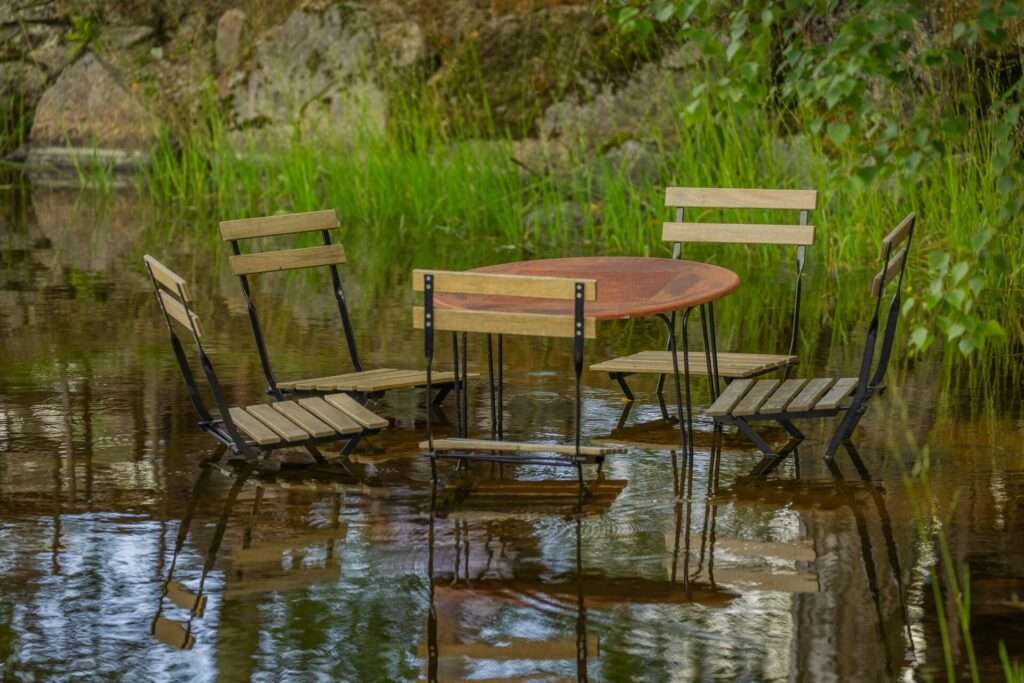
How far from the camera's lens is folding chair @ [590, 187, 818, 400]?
25.7 feet

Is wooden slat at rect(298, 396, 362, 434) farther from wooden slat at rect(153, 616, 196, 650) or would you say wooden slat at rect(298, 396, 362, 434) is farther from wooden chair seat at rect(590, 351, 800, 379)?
wooden slat at rect(153, 616, 196, 650)

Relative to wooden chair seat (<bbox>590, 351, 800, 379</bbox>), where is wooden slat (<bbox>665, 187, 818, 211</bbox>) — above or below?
above

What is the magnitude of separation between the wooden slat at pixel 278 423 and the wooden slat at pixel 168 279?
692 mm

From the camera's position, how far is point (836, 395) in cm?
711

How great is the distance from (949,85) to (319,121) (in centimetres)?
662

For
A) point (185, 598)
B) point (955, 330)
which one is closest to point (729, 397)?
point (955, 330)

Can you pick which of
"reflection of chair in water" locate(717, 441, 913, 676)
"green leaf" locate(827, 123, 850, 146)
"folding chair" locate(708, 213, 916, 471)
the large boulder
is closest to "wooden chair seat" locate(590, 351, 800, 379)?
"folding chair" locate(708, 213, 916, 471)

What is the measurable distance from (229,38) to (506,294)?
536 inches

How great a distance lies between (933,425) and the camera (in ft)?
24.8

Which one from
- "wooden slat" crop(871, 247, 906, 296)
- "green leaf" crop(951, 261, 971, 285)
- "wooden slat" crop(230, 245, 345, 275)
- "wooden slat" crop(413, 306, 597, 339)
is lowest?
"wooden slat" crop(413, 306, 597, 339)

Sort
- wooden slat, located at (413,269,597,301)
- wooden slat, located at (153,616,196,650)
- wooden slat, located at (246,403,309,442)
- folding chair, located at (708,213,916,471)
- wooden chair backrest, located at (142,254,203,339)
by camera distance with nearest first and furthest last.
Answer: wooden slat, located at (153,616,196,650) → wooden slat, located at (413,269,597,301) → wooden chair backrest, located at (142,254,203,339) → wooden slat, located at (246,403,309,442) → folding chair, located at (708,213,916,471)

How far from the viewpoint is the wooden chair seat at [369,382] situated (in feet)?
25.0

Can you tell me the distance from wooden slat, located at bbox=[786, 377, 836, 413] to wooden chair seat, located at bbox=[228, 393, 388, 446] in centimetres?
158

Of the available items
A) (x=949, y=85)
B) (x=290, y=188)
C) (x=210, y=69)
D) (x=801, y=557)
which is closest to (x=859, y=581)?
(x=801, y=557)
